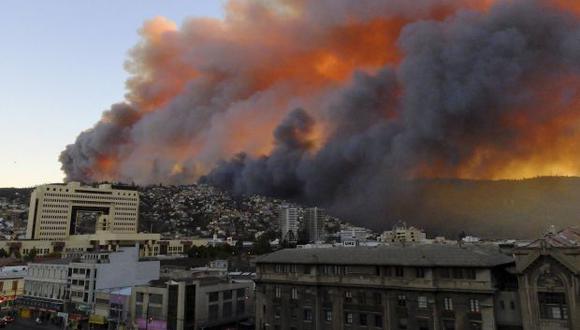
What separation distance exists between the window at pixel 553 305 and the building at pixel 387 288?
207cm

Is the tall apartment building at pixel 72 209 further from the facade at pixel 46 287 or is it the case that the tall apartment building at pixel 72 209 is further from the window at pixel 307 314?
the window at pixel 307 314

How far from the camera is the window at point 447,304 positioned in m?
38.4

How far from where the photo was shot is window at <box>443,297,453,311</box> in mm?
38438

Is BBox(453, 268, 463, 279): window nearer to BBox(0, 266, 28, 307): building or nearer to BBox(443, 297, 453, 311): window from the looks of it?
BBox(443, 297, 453, 311): window

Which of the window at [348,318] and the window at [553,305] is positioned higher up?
the window at [553,305]

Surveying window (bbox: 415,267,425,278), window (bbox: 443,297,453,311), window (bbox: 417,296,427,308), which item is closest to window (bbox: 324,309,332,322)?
window (bbox: 417,296,427,308)

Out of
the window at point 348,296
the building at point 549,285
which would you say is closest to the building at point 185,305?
the window at point 348,296

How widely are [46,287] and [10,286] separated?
37.8 ft

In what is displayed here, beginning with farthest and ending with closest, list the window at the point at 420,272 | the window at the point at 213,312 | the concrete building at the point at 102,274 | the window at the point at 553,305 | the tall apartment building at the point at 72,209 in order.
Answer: the tall apartment building at the point at 72,209
the concrete building at the point at 102,274
the window at the point at 213,312
the window at the point at 420,272
the window at the point at 553,305

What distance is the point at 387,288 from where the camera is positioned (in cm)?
4172

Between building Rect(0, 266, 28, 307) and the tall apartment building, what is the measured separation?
3457 inches

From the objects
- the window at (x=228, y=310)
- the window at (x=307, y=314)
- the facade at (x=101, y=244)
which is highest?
the facade at (x=101, y=244)

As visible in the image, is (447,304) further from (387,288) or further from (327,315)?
(327,315)

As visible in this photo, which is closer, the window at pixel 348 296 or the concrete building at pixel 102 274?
the window at pixel 348 296
